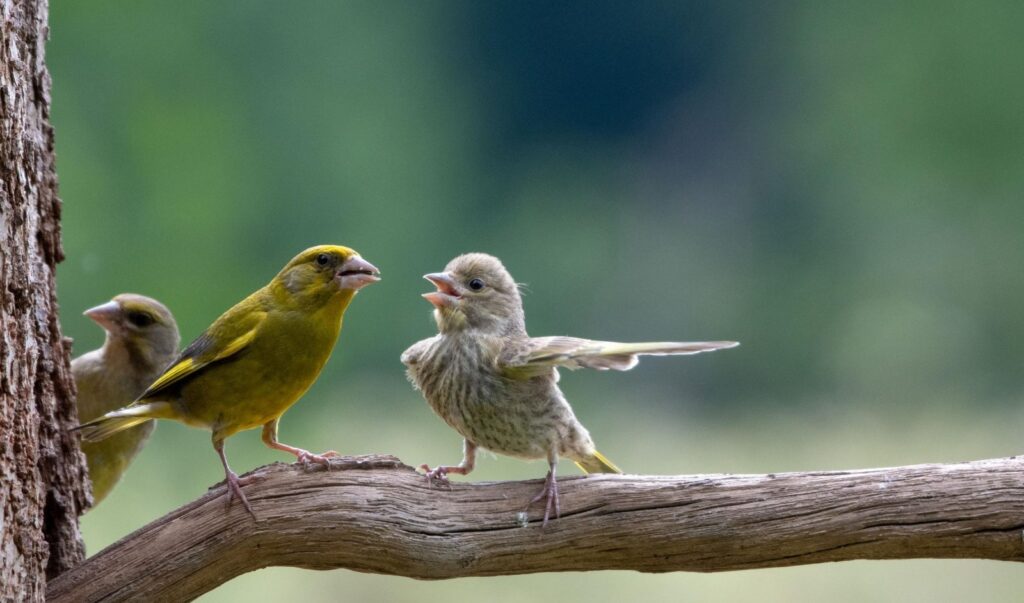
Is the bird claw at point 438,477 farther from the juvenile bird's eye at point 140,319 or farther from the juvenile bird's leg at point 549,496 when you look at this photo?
the juvenile bird's eye at point 140,319

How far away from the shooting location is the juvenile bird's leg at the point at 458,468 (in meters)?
3.35

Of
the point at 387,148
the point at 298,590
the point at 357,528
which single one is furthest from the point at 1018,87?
the point at 357,528

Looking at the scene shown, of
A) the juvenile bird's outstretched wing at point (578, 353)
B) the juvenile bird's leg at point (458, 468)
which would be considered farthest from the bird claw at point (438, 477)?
the juvenile bird's outstretched wing at point (578, 353)

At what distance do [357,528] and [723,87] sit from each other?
222 inches

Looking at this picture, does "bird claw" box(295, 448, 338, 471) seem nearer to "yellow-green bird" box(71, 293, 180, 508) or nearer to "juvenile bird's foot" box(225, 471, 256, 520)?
"juvenile bird's foot" box(225, 471, 256, 520)

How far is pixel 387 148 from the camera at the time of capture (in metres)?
7.51

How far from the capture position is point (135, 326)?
429 centimetres

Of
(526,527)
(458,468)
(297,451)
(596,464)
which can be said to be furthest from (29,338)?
(596,464)

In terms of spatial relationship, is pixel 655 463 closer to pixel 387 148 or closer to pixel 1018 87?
pixel 387 148

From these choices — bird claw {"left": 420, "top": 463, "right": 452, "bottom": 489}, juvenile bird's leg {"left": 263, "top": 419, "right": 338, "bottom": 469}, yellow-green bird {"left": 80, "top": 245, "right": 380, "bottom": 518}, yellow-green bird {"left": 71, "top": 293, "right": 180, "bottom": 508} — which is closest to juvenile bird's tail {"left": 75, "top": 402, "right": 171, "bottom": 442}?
yellow-green bird {"left": 80, "top": 245, "right": 380, "bottom": 518}

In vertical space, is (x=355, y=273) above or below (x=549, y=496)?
above

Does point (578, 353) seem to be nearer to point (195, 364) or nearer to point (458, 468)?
point (458, 468)

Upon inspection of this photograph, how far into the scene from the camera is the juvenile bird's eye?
4.29m

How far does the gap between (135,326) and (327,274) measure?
42.1 inches
